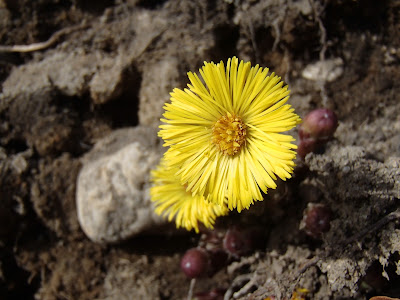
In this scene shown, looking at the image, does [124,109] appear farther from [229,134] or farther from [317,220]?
[317,220]

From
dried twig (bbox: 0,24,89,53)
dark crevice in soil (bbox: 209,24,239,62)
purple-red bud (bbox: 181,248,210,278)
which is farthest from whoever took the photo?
dried twig (bbox: 0,24,89,53)

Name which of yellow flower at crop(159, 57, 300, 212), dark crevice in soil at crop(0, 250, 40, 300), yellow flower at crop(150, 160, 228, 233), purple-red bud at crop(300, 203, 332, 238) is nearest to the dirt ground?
dark crevice in soil at crop(0, 250, 40, 300)

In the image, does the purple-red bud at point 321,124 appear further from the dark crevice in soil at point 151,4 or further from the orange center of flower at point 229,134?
the dark crevice in soil at point 151,4

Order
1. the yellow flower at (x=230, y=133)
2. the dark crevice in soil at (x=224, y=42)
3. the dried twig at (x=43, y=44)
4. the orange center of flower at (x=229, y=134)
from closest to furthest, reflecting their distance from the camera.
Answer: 1. the yellow flower at (x=230, y=133)
2. the orange center of flower at (x=229, y=134)
3. the dark crevice in soil at (x=224, y=42)
4. the dried twig at (x=43, y=44)

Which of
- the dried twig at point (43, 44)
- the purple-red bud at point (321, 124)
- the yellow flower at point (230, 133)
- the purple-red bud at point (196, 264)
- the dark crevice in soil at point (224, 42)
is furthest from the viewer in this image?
the dried twig at point (43, 44)

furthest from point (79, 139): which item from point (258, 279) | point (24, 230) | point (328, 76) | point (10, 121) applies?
point (328, 76)

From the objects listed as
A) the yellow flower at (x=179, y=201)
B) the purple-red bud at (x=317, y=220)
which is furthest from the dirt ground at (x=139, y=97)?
the yellow flower at (x=179, y=201)

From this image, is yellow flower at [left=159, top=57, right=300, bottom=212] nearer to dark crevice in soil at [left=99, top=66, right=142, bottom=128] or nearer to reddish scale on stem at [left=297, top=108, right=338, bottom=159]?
reddish scale on stem at [left=297, top=108, right=338, bottom=159]
